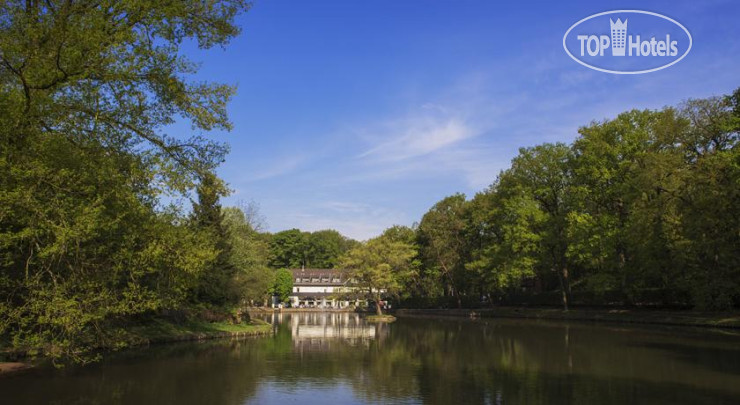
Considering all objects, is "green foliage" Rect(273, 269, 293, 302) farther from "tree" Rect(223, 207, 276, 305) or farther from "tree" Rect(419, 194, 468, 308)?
"tree" Rect(223, 207, 276, 305)

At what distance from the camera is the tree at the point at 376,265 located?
64.1 meters

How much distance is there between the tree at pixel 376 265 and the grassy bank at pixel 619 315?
1077 cm

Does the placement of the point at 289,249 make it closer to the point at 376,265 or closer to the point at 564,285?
the point at 376,265

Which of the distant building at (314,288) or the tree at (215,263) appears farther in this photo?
the distant building at (314,288)


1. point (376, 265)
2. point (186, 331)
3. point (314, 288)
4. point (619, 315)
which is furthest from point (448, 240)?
point (314, 288)

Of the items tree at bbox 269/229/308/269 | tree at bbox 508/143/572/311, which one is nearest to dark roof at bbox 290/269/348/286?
tree at bbox 269/229/308/269

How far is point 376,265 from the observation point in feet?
214

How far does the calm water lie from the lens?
16.0 metres

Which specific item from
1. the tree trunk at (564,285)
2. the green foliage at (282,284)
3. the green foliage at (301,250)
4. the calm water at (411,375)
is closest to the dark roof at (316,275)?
the green foliage at (282,284)

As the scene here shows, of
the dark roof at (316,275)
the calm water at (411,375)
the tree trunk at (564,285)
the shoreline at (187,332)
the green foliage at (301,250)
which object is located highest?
the green foliage at (301,250)

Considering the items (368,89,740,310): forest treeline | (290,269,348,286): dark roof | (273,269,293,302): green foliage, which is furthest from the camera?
(290,269,348,286): dark roof

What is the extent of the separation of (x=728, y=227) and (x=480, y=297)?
42.5 meters

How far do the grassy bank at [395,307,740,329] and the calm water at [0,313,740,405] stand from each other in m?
8.05

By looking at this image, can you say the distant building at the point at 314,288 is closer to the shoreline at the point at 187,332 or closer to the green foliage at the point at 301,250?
the green foliage at the point at 301,250
